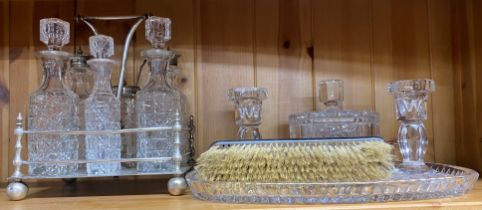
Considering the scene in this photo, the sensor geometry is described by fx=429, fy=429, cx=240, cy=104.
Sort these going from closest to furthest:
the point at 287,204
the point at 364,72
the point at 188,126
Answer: the point at 287,204, the point at 188,126, the point at 364,72

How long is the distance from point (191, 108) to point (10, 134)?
33cm

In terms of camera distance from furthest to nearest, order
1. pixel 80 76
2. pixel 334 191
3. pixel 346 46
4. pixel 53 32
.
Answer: pixel 346 46, pixel 80 76, pixel 53 32, pixel 334 191

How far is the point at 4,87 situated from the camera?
2.56 feet

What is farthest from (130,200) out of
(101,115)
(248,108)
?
(248,108)

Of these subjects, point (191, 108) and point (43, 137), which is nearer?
point (43, 137)

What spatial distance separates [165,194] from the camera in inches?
22.9

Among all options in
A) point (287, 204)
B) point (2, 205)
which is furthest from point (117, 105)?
point (287, 204)

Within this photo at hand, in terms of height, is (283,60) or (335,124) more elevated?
(283,60)

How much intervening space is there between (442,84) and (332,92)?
233mm

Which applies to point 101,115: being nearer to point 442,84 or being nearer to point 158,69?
point 158,69

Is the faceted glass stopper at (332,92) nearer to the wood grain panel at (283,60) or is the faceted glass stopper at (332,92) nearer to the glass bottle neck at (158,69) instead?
the wood grain panel at (283,60)

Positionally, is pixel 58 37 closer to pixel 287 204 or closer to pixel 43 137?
pixel 43 137

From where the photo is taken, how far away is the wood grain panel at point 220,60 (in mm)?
790

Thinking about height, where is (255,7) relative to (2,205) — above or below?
above
